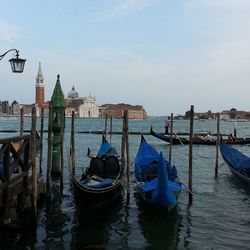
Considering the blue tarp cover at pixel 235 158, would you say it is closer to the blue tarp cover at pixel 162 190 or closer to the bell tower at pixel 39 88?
the blue tarp cover at pixel 162 190

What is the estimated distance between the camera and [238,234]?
772 centimetres

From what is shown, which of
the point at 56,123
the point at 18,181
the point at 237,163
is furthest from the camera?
the point at 237,163

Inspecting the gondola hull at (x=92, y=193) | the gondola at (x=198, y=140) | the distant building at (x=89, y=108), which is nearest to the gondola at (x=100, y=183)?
the gondola hull at (x=92, y=193)

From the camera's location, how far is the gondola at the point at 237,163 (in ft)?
42.9

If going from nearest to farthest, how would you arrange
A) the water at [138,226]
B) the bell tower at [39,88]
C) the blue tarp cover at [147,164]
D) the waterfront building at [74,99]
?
the water at [138,226]
the blue tarp cover at [147,164]
the bell tower at [39,88]
the waterfront building at [74,99]

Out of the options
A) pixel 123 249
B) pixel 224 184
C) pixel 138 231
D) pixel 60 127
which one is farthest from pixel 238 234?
pixel 60 127

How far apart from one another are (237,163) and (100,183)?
5.97 m

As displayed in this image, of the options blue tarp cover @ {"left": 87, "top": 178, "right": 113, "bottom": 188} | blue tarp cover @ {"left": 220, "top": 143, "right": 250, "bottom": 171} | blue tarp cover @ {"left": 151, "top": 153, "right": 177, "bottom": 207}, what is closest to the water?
blue tarp cover @ {"left": 151, "top": 153, "right": 177, "bottom": 207}

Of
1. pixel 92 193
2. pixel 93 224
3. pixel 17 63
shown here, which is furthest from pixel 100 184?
pixel 17 63

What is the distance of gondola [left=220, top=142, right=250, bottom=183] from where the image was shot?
1309 centimetres

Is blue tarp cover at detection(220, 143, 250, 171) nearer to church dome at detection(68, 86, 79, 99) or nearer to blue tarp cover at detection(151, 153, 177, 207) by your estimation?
blue tarp cover at detection(151, 153, 177, 207)

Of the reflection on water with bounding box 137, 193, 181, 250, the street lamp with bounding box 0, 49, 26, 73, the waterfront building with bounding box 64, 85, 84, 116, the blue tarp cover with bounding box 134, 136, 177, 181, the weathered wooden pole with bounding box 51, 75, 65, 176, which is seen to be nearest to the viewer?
the reflection on water with bounding box 137, 193, 181, 250

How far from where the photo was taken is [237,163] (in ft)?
46.0

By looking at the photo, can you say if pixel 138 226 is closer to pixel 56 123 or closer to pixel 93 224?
pixel 93 224
